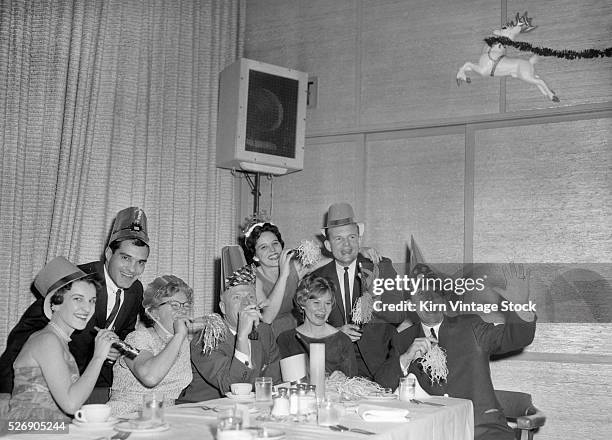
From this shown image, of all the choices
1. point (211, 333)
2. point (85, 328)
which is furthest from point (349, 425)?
point (85, 328)

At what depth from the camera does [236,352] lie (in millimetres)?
3053

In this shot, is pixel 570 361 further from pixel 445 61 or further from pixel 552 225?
pixel 445 61

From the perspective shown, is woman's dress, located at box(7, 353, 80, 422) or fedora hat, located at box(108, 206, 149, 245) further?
fedora hat, located at box(108, 206, 149, 245)

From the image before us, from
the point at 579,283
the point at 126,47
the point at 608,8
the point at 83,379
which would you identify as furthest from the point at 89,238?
the point at 608,8

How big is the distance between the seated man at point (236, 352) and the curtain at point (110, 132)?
117cm

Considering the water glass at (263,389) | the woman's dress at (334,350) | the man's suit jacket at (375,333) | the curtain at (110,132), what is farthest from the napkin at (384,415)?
the curtain at (110,132)

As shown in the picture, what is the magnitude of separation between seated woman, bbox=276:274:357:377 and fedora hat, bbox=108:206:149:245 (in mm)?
826

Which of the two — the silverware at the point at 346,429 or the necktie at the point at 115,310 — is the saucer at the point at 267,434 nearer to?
the silverware at the point at 346,429

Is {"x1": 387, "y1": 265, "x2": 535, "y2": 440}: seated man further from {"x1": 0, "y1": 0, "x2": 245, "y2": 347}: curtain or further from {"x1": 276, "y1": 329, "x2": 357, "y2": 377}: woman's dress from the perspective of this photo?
{"x1": 0, "y1": 0, "x2": 245, "y2": 347}: curtain

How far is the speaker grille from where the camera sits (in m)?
4.86

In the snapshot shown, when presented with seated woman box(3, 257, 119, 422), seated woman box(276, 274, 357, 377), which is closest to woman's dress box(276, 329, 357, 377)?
seated woman box(276, 274, 357, 377)

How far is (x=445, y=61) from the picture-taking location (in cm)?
471

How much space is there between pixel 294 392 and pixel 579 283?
8.39 ft

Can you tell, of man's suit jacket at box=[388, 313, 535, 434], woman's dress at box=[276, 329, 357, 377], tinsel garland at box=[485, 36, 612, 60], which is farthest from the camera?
tinsel garland at box=[485, 36, 612, 60]
